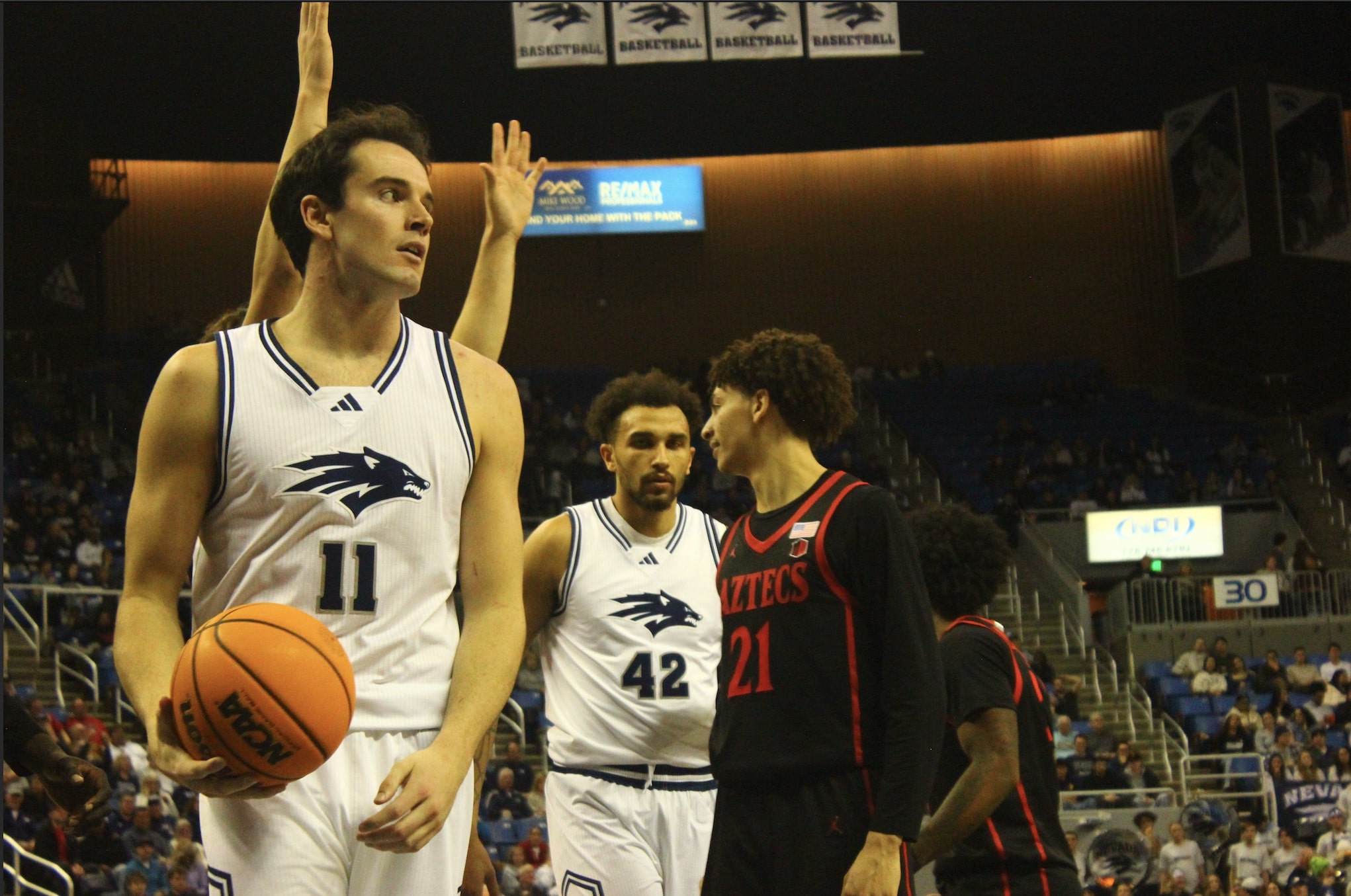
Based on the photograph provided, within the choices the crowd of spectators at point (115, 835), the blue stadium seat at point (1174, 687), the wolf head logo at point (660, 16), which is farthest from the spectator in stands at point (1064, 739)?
the wolf head logo at point (660, 16)

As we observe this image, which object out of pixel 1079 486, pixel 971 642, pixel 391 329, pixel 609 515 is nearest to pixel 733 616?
pixel 971 642

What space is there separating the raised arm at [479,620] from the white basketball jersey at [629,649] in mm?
2330

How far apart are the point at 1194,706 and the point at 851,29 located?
34.9ft

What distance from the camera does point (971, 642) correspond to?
4.66 meters

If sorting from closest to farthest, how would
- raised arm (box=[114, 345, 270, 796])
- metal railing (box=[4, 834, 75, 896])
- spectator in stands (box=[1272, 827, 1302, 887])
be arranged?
raised arm (box=[114, 345, 270, 796]) → metal railing (box=[4, 834, 75, 896]) → spectator in stands (box=[1272, 827, 1302, 887])

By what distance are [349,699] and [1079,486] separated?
2347 cm

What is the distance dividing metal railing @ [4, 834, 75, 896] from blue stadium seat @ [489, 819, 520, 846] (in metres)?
3.95

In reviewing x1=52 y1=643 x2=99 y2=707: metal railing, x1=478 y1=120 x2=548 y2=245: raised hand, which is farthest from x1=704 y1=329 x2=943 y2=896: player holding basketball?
x1=52 y1=643 x2=99 y2=707: metal railing

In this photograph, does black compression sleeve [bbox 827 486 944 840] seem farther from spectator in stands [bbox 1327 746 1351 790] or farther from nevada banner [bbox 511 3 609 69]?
nevada banner [bbox 511 3 609 69]

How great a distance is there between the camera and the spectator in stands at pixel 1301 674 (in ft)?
61.2

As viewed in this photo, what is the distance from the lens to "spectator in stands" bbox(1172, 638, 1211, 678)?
19.5 meters

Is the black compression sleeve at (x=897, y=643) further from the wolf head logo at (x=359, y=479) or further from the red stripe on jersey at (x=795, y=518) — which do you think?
the wolf head logo at (x=359, y=479)

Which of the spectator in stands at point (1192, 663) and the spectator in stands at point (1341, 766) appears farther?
the spectator in stands at point (1192, 663)

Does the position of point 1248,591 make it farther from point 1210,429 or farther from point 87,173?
point 87,173
